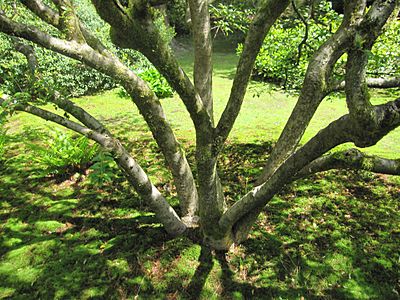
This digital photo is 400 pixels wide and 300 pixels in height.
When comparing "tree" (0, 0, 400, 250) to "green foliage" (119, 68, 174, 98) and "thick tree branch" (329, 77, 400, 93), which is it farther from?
"green foliage" (119, 68, 174, 98)

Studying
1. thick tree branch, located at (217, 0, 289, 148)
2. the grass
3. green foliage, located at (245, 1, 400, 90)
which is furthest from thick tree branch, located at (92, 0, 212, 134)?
green foliage, located at (245, 1, 400, 90)

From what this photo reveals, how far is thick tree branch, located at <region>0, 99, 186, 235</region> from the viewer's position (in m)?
2.77

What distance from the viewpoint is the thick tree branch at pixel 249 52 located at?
2736mm

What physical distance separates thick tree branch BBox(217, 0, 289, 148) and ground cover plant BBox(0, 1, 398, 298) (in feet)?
0.05

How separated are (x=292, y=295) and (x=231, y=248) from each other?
100 centimetres

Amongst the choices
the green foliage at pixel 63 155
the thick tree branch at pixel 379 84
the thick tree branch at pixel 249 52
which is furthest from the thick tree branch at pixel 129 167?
the green foliage at pixel 63 155

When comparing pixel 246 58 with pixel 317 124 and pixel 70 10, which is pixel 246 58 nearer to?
pixel 70 10

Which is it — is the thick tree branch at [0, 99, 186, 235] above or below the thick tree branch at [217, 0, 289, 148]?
below

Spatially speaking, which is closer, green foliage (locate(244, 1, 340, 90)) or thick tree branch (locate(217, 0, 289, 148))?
thick tree branch (locate(217, 0, 289, 148))

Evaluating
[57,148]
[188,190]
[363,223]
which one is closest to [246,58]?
[188,190]

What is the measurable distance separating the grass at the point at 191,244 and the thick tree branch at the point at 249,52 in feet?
6.01

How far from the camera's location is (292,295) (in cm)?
343

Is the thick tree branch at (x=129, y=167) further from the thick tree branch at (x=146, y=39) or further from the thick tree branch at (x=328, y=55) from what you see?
the thick tree branch at (x=328, y=55)

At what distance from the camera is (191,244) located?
412 centimetres
